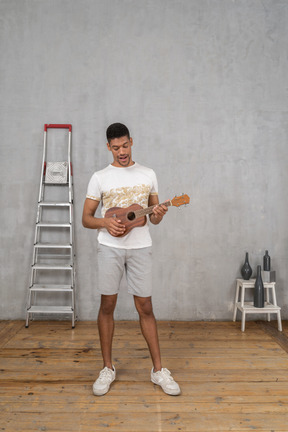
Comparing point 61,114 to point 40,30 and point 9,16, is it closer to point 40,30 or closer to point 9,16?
point 40,30

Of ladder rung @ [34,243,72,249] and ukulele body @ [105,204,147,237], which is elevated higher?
ukulele body @ [105,204,147,237]

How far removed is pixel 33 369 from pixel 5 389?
0.29 m

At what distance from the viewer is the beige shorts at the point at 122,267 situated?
2.16m

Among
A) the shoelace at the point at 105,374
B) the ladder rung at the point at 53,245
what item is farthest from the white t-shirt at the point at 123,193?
the ladder rung at the point at 53,245

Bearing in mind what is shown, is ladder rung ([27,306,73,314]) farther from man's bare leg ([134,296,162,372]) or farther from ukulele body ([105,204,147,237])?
ukulele body ([105,204,147,237])

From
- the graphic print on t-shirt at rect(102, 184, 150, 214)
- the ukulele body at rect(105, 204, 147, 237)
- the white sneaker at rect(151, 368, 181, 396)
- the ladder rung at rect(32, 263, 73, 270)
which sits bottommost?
the white sneaker at rect(151, 368, 181, 396)

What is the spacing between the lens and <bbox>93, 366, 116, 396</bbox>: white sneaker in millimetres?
2065

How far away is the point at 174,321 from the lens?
3508mm

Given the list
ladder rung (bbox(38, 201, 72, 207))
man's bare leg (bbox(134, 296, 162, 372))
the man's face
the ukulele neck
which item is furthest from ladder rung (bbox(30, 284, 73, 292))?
the man's face

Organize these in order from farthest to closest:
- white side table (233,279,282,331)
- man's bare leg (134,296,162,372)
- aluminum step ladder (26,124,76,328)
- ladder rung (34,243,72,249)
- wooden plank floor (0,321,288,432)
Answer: aluminum step ladder (26,124,76,328)
ladder rung (34,243,72,249)
white side table (233,279,282,331)
man's bare leg (134,296,162,372)
wooden plank floor (0,321,288,432)

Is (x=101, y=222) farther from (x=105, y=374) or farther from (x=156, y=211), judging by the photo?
(x=105, y=374)

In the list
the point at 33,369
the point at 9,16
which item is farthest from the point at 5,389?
the point at 9,16

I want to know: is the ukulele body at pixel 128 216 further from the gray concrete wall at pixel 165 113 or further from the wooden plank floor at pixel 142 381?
the gray concrete wall at pixel 165 113

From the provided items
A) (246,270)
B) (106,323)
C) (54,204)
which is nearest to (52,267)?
(54,204)
